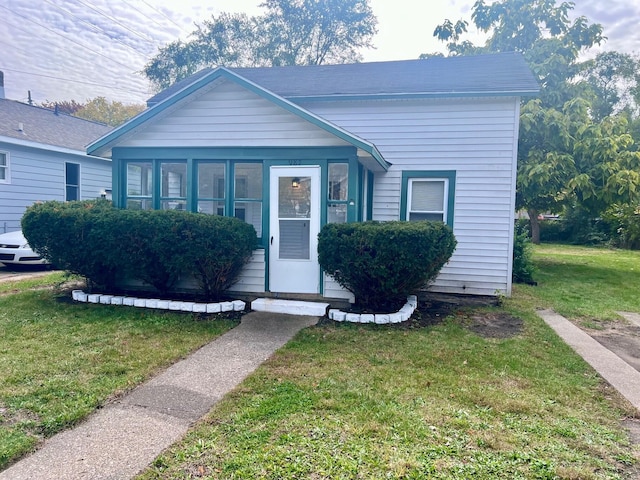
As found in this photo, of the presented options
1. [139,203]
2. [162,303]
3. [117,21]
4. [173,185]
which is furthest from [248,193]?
[117,21]

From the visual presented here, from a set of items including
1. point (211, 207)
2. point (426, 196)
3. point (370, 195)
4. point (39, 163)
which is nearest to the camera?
point (211, 207)

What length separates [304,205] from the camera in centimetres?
700

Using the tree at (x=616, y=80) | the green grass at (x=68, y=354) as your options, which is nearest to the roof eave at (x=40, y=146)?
the green grass at (x=68, y=354)

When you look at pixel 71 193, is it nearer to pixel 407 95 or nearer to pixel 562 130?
pixel 407 95

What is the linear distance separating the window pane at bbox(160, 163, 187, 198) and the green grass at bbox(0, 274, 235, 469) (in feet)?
7.24

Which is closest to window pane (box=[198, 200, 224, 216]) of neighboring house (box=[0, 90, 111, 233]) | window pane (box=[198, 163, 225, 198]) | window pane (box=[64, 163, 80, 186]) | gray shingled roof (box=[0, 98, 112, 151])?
window pane (box=[198, 163, 225, 198])

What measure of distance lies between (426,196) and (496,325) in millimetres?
3311

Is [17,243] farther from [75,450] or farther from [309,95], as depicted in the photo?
[75,450]

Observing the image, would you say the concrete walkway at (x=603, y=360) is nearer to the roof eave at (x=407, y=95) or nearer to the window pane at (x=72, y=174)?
the roof eave at (x=407, y=95)

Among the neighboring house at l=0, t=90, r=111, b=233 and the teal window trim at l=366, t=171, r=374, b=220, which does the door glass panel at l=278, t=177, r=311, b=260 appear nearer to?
the teal window trim at l=366, t=171, r=374, b=220

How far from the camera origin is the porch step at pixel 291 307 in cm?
650

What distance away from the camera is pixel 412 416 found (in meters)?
3.31

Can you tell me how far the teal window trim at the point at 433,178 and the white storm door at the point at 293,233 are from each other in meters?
2.58

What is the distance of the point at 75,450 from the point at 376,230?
4.24 meters
